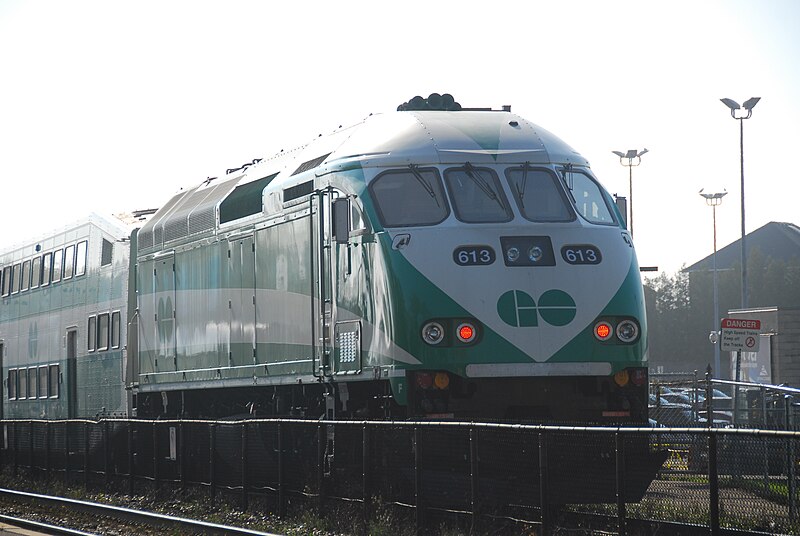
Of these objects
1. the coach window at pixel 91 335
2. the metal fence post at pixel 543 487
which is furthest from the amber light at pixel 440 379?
the coach window at pixel 91 335

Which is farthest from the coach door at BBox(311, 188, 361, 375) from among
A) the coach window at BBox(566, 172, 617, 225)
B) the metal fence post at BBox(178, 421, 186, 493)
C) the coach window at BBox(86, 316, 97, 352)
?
the coach window at BBox(86, 316, 97, 352)

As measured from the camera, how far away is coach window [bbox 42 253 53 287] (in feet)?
105

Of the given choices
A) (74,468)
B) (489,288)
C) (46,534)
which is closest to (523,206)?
(489,288)

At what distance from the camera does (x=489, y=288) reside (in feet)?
47.4

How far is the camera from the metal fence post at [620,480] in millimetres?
10852

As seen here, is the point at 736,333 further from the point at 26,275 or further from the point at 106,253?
the point at 26,275

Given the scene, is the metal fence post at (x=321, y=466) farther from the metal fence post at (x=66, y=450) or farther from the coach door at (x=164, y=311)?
the metal fence post at (x=66, y=450)

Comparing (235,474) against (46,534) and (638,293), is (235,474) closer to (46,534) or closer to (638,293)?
(46,534)

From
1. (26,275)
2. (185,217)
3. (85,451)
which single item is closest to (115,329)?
(85,451)

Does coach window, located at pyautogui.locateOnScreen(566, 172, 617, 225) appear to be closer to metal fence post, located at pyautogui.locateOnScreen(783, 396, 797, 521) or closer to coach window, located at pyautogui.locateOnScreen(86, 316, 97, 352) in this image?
metal fence post, located at pyautogui.locateOnScreen(783, 396, 797, 521)

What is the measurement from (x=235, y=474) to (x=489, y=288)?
4.89 m

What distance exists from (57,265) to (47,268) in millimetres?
1007

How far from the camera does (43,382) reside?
32.1m

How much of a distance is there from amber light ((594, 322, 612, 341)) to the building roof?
384 ft
